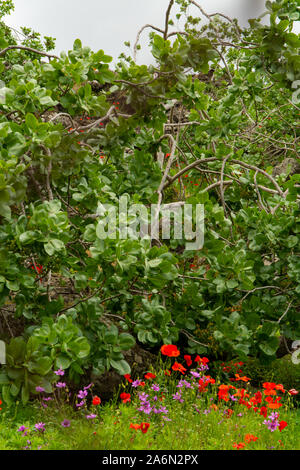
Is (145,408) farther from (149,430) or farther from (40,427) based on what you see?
(40,427)

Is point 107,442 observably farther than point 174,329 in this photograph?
No

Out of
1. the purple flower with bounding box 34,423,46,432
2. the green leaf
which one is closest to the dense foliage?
the green leaf

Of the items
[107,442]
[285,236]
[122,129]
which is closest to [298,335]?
[285,236]

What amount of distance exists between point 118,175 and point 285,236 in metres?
1.24

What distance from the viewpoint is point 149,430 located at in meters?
2.23

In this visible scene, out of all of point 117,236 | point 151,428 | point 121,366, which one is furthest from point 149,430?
point 117,236

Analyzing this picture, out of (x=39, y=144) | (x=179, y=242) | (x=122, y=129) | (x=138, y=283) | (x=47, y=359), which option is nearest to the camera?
(x=47, y=359)

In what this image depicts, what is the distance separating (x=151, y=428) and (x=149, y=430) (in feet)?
0.09

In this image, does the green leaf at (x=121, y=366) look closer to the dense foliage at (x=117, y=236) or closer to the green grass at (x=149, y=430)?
the dense foliage at (x=117, y=236)

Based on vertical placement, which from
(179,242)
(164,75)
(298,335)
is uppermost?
(164,75)

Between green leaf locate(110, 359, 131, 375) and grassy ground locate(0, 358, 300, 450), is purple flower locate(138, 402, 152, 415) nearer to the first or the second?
grassy ground locate(0, 358, 300, 450)
